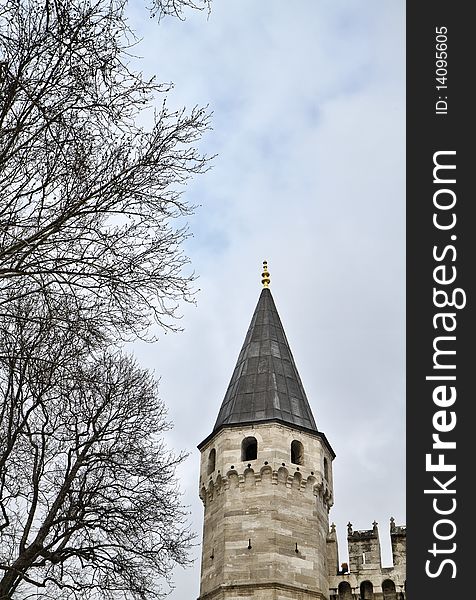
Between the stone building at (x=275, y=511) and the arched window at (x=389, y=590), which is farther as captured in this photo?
the arched window at (x=389, y=590)

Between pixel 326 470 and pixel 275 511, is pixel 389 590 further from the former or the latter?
pixel 275 511

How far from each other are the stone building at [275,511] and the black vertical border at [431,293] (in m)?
9.11

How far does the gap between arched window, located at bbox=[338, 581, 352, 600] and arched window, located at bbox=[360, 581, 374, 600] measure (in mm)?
349

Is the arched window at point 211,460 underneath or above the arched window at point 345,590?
above

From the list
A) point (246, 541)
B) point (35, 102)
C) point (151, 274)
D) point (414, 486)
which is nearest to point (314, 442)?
point (246, 541)

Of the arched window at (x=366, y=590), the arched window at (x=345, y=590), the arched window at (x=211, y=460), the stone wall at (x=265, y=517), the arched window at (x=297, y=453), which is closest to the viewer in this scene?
the stone wall at (x=265, y=517)

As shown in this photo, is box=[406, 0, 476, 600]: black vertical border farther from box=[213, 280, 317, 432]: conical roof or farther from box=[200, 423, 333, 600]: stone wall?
box=[213, 280, 317, 432]: conical roof

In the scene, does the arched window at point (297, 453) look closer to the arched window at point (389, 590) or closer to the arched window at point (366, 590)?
the arched window at point (366, 590)

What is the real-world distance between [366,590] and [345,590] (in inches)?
23.9

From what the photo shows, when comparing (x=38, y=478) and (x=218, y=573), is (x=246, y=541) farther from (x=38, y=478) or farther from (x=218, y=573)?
(x=38, y=478)

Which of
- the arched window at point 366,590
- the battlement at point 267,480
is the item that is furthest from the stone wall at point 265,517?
the arched window at point 366,590

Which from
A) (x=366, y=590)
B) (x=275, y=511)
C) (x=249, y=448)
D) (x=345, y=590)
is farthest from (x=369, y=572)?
(x=249, y=448)

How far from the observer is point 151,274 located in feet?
28.6

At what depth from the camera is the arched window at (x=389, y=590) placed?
21.0m
